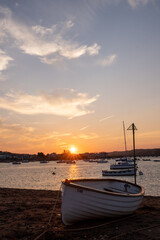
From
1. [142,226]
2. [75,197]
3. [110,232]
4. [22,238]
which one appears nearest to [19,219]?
[22,238]

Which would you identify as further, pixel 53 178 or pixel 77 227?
pixel 53 178

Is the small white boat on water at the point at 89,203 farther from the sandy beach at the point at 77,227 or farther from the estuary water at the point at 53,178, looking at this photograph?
the estuary water at the point at 53,178

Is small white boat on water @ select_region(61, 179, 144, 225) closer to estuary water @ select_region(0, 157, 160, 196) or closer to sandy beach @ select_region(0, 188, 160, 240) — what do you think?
sandy beach @ select_region(0, 188, 160, 240)

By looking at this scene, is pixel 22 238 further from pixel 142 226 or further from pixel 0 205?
pixel 0 205

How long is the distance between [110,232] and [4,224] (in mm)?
5273

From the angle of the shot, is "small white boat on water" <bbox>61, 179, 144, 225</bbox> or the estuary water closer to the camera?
"small white boat on water" <bbox>61, 179, 144, 225</bbox>

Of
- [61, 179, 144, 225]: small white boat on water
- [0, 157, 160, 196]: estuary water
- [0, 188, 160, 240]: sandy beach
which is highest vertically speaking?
[61, 179, 144, 225]: small white boat on water

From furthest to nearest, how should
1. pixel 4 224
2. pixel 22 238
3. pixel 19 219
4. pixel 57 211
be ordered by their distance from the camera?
pixel 57 211, pixel 19 219, pixel 4 224, pixel 22 238

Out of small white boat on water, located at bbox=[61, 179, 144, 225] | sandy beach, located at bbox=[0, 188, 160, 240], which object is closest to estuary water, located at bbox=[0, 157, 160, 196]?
sandy beach, located at bbox=[0, 188, 160, 240]

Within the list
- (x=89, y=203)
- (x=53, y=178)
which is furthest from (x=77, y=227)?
(x=53, y=178)

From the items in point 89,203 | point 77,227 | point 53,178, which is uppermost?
point 89,203

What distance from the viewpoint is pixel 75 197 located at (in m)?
10.5

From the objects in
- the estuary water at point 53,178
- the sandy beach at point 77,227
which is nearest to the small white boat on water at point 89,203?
the sandy beach at point 77,227

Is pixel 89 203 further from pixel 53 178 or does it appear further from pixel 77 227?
pixel 53 178
